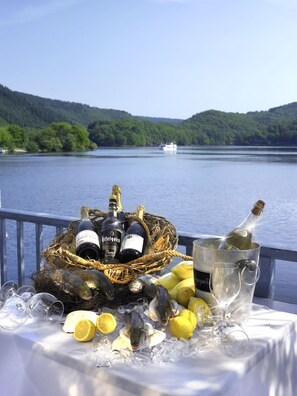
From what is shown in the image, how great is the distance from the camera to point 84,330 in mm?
1290

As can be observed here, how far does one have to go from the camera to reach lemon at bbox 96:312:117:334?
49.8 inches

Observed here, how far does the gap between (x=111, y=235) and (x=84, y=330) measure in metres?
0.52

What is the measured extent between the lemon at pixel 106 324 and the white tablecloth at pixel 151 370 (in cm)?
6

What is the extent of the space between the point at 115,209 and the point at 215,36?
97.4 feet

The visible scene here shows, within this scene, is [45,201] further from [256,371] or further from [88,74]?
[88,74]

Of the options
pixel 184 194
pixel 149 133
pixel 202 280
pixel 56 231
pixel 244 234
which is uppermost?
pixel 244 234

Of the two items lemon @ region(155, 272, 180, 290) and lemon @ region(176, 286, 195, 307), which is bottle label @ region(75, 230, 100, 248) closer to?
lemon @ region(155, 272, 180, 290)

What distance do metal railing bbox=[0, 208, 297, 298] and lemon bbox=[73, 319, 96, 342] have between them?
35.1 inches

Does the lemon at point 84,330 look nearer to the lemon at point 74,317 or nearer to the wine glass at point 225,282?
the lemon at point 74,317

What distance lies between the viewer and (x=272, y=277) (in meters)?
1.95

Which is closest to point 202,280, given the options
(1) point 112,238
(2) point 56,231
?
(1) point 112,238

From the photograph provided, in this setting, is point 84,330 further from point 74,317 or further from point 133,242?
point 133,242

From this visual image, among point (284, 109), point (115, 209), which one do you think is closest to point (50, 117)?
point (284, 109)

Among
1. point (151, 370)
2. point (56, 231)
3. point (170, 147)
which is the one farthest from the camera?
point (170, 147)
